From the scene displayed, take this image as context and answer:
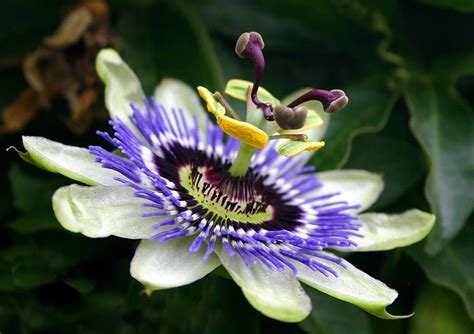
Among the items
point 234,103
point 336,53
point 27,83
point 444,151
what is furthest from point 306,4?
point 27,83

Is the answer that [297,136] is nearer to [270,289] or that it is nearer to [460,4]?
[270,289]

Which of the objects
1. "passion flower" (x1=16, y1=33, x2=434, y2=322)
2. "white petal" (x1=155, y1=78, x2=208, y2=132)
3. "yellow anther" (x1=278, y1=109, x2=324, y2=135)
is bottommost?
"passion flower" (x1=16, y1=33, x2=434, y2=322)

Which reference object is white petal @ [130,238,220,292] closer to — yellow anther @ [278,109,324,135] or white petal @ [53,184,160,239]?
white petal @ [53,184,160,239]

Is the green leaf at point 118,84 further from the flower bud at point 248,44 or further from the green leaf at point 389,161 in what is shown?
the green leaf at point 389,161

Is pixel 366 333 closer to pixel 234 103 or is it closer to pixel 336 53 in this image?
pixel 234 103

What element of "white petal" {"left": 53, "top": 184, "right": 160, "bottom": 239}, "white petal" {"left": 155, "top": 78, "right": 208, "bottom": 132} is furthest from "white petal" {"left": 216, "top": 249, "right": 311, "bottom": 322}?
"white petal" {"left": 155, "top": 78, "right": 208, "bottom": 132}
